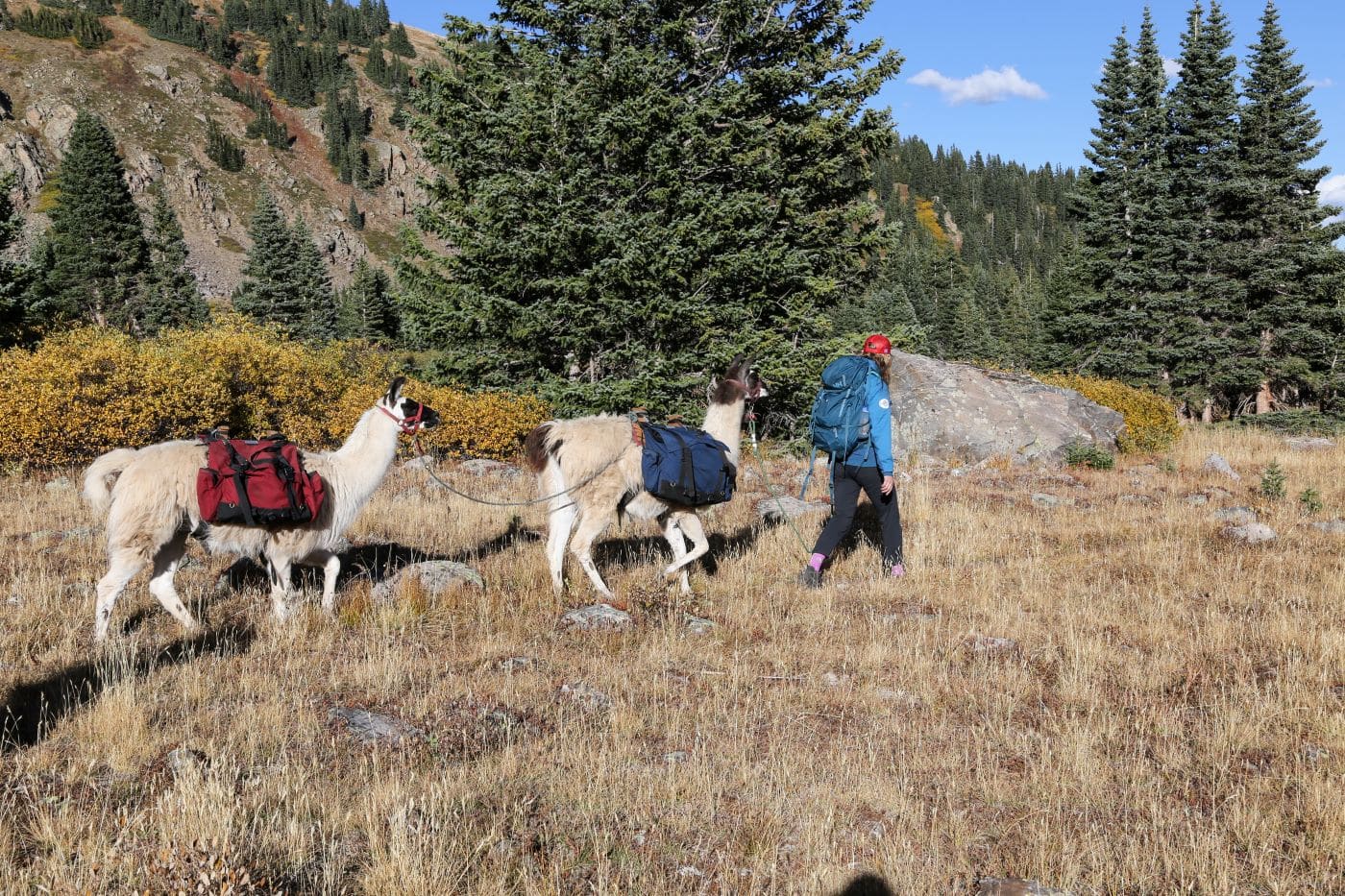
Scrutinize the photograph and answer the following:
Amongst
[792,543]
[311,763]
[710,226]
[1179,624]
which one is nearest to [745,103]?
[710,226]

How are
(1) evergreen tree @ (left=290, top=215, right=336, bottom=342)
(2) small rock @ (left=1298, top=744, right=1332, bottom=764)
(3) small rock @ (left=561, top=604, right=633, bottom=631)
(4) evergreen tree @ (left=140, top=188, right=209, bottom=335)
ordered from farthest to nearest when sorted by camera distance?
(1) evergreen tree @ (left=290, top=215, right=336, bottom=342), (4) evergreen tree @ (left=140, top=188, right=209, bottom=335), (3) small rock @ (left=561, top=604, right=633, bottom=631), (2) small rock @ (left=1298, top=744, right=1332, bottom=764)

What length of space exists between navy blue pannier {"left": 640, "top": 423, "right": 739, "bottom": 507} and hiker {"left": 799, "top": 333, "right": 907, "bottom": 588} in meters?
1.02

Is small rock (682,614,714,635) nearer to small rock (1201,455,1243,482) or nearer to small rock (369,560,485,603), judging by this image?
small rock (369,560,485,603)

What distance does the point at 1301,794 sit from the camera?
359 centimetres

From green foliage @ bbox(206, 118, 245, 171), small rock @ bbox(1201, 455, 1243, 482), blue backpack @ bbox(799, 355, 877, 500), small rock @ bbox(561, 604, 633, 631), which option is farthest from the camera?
green foliage @ bbox(206, 118, 245, 171)

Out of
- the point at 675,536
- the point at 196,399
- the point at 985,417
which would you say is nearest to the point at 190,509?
the point at 675,536

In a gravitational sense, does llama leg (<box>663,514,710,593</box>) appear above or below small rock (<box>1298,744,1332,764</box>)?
above

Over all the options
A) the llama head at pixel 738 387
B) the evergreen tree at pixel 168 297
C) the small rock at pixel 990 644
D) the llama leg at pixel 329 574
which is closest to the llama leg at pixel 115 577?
the llama leg at pixel 329 574

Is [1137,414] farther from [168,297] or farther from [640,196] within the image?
[168,297]

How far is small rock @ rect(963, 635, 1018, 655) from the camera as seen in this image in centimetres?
562

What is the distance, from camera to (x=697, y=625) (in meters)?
6.15

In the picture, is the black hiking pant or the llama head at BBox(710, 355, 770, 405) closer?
the black hiking pant

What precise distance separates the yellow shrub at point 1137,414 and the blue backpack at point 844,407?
11667 millimetres

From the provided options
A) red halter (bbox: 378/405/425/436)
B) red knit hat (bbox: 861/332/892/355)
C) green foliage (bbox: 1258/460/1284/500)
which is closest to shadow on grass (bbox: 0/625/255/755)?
red halter (bbox: 378/405/425/436)
